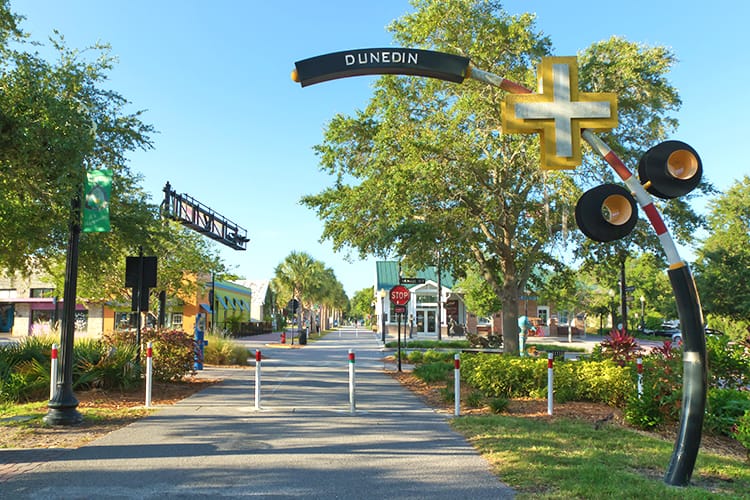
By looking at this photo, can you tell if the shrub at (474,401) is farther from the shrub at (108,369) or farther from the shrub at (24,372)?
the shrub at (24,372)

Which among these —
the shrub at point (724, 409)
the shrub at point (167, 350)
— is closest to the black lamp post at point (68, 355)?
the shrub at point (167, 350)

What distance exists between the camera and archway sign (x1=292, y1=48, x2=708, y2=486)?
607 cm

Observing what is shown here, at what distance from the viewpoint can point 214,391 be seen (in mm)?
13188

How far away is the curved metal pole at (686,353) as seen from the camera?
590cm

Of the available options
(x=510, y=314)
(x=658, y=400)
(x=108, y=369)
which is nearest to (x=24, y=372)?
(x=108, y=369)

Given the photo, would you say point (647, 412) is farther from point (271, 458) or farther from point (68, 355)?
point (68, 355)

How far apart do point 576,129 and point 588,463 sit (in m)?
3.76

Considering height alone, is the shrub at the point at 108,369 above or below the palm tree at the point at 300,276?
below

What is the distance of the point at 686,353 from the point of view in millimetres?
6156

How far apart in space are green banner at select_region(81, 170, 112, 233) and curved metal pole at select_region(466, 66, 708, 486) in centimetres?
743

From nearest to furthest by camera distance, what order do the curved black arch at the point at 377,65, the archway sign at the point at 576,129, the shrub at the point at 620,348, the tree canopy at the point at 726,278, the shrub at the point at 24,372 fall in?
the archway sign at the point at 576,129 → the curved black arch at the point at 377,65 → the shrub at the point at 24,372 → the shrub at the point at 620,348 → the tree canopy at the point at 726,278

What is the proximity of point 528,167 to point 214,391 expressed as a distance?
380 inches

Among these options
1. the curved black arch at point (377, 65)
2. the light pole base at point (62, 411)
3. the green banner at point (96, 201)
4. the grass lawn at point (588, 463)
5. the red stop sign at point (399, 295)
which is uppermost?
the curved black arch at point (377, 65)

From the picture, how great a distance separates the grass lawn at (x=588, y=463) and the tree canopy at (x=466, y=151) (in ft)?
21.2
